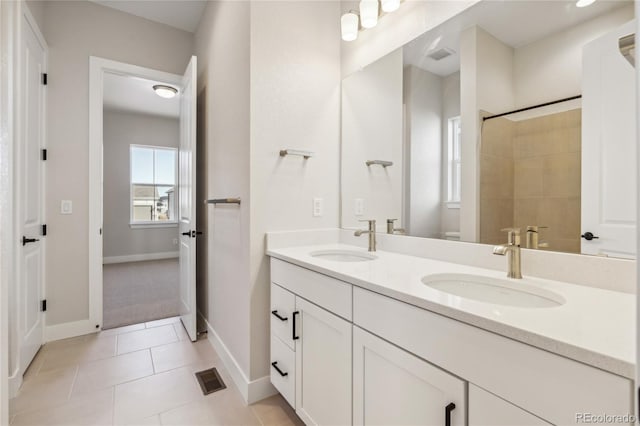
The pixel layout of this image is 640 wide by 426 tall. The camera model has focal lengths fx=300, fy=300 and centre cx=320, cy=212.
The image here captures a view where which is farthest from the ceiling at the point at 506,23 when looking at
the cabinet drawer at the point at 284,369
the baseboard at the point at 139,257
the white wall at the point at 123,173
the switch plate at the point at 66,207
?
the baseboard at the point at 139,257

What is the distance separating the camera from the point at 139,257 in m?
5.84

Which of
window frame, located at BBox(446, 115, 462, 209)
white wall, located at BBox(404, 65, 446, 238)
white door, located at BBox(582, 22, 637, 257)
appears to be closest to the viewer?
white door, located at BBox(582, 22, 637, 257)

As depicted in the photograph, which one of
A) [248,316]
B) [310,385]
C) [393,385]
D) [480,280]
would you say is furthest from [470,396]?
[248,316]

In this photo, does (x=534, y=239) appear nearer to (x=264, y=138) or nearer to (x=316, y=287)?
(x=316, y=287)

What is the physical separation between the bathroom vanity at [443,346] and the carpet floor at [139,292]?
2.14 meters

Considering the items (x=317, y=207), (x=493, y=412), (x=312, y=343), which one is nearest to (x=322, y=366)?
(x=312, y=343)

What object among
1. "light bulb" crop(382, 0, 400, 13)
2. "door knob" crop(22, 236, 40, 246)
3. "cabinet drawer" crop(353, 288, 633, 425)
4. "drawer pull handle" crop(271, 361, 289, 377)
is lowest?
"drawer pull handle" crop(271, 361, 289, 377)

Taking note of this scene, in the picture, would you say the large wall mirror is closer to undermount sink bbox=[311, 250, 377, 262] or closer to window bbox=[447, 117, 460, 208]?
window bbox=[447, 117, 460, 208]

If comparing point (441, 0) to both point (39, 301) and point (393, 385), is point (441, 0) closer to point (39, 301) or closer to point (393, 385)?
point (393, 385)

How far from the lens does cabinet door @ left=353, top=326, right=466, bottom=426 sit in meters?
0.79

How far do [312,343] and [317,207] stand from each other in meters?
0.88

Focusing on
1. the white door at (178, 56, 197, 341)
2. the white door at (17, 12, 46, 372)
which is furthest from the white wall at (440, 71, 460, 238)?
the white door at (17, 12, 46, 372)

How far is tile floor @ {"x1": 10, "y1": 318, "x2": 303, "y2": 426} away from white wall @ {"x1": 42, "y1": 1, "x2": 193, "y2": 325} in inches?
18.8

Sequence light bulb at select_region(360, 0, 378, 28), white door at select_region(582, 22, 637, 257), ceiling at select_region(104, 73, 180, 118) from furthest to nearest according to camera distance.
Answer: ceiling at select_region(104, 73, 180, 118) < light bulb at select_region(360, 0, 378, 28) < white door at select_region(582, 22, 637, 257)
